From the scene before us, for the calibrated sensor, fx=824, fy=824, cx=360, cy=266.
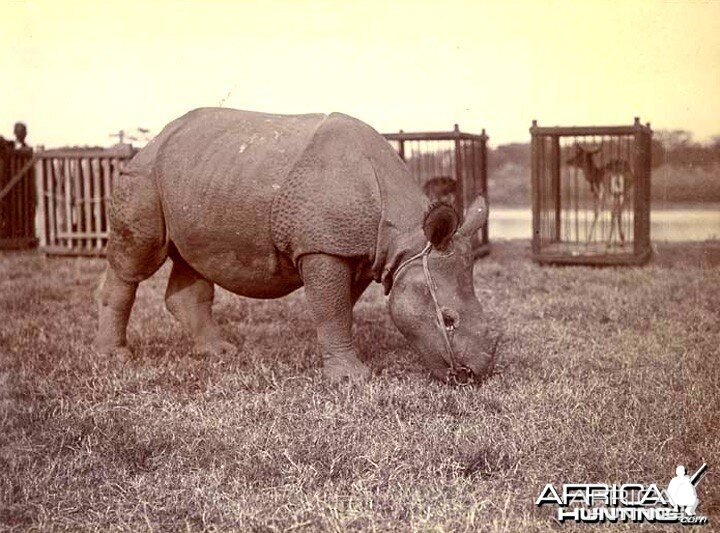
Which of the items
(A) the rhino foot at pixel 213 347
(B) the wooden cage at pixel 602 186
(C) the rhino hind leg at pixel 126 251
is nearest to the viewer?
(C) the rhino hind leg at pixel 126 251

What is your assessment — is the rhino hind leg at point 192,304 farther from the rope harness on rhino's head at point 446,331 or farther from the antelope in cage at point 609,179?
the antelope in cage at point 609,179

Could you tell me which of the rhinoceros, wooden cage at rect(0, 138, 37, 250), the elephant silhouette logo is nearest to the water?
the rhinoceros

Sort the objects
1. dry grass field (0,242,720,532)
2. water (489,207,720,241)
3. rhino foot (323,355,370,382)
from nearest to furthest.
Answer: dry grass field (0,242,720,532)
rhino foot (323,355,370,382)
water (489,207,720,241)

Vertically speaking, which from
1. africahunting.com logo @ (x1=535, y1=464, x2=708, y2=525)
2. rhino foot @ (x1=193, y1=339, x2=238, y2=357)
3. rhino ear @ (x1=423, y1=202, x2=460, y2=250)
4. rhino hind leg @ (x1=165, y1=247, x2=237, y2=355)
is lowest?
africahunting.com logo @ (x1=535, y1=464, x2=708, y2=525)

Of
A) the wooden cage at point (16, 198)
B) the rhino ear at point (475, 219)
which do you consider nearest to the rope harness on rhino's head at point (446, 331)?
the rhino ear at point (475, 219)

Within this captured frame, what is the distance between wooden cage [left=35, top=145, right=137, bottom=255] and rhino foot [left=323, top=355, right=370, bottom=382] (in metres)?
9.02

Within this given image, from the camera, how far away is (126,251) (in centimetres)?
639

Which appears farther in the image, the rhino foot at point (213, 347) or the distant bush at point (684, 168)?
the distant bush at point (684, 168)

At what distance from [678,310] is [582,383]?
2.76 meters

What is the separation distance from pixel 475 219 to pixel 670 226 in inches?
393

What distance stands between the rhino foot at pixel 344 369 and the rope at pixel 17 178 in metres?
9.84

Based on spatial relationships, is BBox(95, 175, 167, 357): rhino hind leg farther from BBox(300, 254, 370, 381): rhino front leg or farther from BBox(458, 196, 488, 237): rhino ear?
BBox(458, 196, 488, 237): rhino ear

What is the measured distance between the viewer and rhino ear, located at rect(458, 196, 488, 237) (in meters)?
5.53

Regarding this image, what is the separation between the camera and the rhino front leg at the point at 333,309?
5496 millimetres
